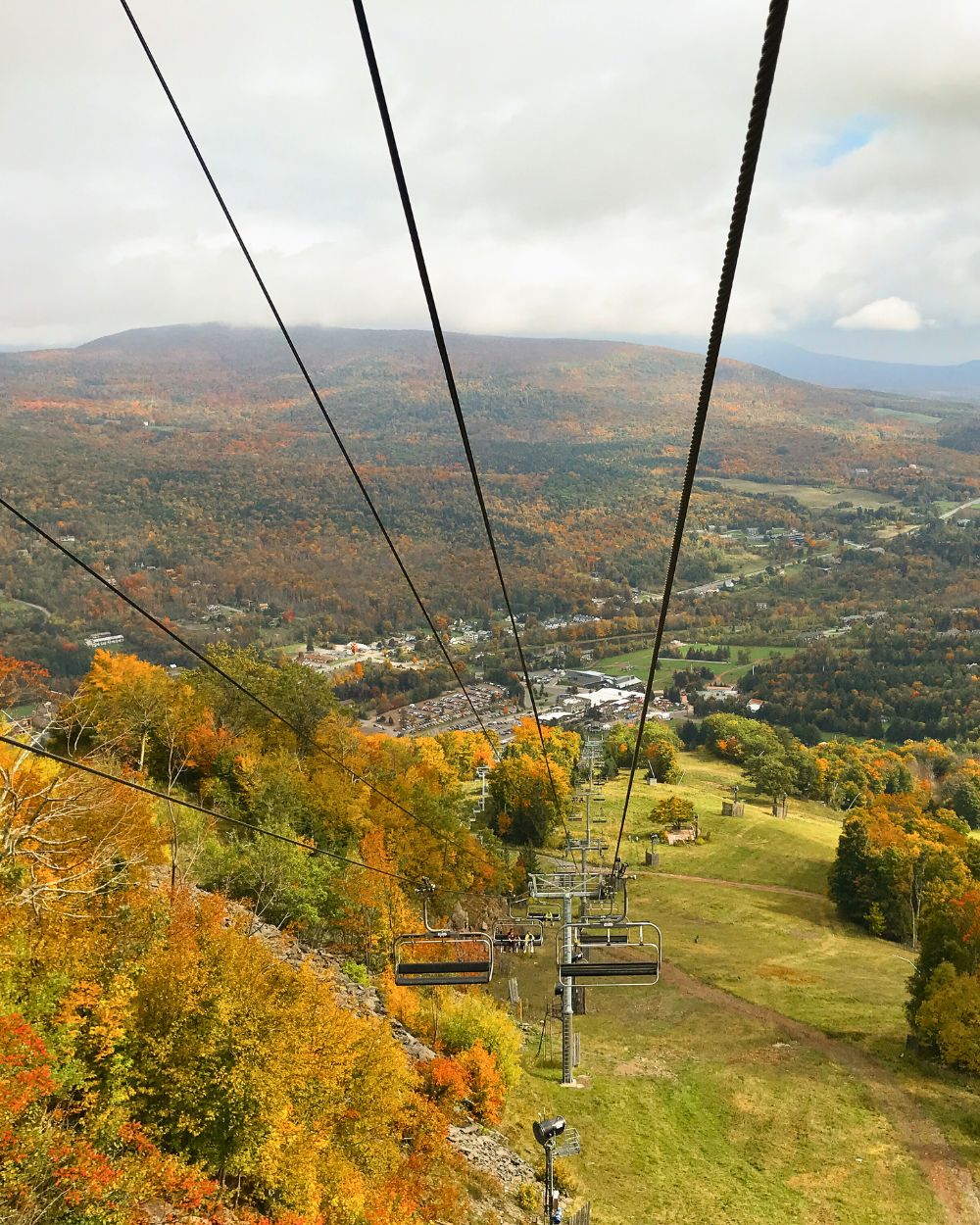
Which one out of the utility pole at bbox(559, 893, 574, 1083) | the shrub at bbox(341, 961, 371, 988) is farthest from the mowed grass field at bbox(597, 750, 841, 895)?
the shrub at bbox(341, 961, 371, 988)

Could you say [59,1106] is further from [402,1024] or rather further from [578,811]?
[578,811]

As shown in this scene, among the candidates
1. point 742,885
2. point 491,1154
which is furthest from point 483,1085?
point 742,885

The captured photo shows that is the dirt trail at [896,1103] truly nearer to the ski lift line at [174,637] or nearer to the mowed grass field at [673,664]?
the ski lift line at [174,637]

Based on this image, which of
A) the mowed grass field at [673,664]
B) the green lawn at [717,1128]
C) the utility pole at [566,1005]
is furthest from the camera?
the mowed grass field at [673,664]

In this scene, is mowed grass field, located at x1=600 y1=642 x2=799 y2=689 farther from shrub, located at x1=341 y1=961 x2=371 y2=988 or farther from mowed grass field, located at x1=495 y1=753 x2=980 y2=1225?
shrub, located at x1=341 y1=961 x2=371 y2=988

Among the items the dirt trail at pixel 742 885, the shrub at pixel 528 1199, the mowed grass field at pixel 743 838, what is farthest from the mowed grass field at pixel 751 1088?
the mowed grass field at pixel 743 838

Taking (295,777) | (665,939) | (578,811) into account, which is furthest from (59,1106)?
(578,811)
